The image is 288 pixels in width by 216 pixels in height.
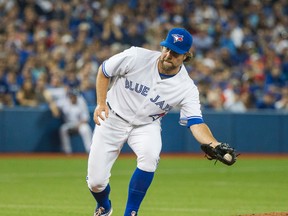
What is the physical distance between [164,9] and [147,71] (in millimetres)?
15686

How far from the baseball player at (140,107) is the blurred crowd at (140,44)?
32.9 feet

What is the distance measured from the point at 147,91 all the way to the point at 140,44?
542 inches

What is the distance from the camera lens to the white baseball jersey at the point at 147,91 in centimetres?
748

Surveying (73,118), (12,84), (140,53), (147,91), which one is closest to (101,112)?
(147,91)

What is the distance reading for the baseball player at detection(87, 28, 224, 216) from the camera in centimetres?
736

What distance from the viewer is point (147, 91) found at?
24.7ft

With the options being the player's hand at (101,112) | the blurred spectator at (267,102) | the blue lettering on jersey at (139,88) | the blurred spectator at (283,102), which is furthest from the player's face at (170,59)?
the blurred spectator at (283,102)

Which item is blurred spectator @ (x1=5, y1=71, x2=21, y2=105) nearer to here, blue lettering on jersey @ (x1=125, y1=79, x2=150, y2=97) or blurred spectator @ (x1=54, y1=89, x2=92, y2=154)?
blurred spectator @ (x1=54, y1=89, x2=92, y2=154)

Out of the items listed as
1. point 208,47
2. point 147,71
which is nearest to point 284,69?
point 208,47

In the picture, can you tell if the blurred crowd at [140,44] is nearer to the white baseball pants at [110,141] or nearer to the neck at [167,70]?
the white baseball pants at [110,141]

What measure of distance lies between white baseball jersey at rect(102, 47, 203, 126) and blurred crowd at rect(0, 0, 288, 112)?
10.1 metres

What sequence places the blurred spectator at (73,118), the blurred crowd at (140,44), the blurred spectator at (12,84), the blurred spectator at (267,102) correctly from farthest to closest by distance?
the blurred spectator at (267,102), the blurred crowd at (140,44), the blurred spectator at (73,118), the blurred spectator at (12,84)

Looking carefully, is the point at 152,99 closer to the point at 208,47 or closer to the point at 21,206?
the point at 21,206

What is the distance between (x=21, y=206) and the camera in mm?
9766
